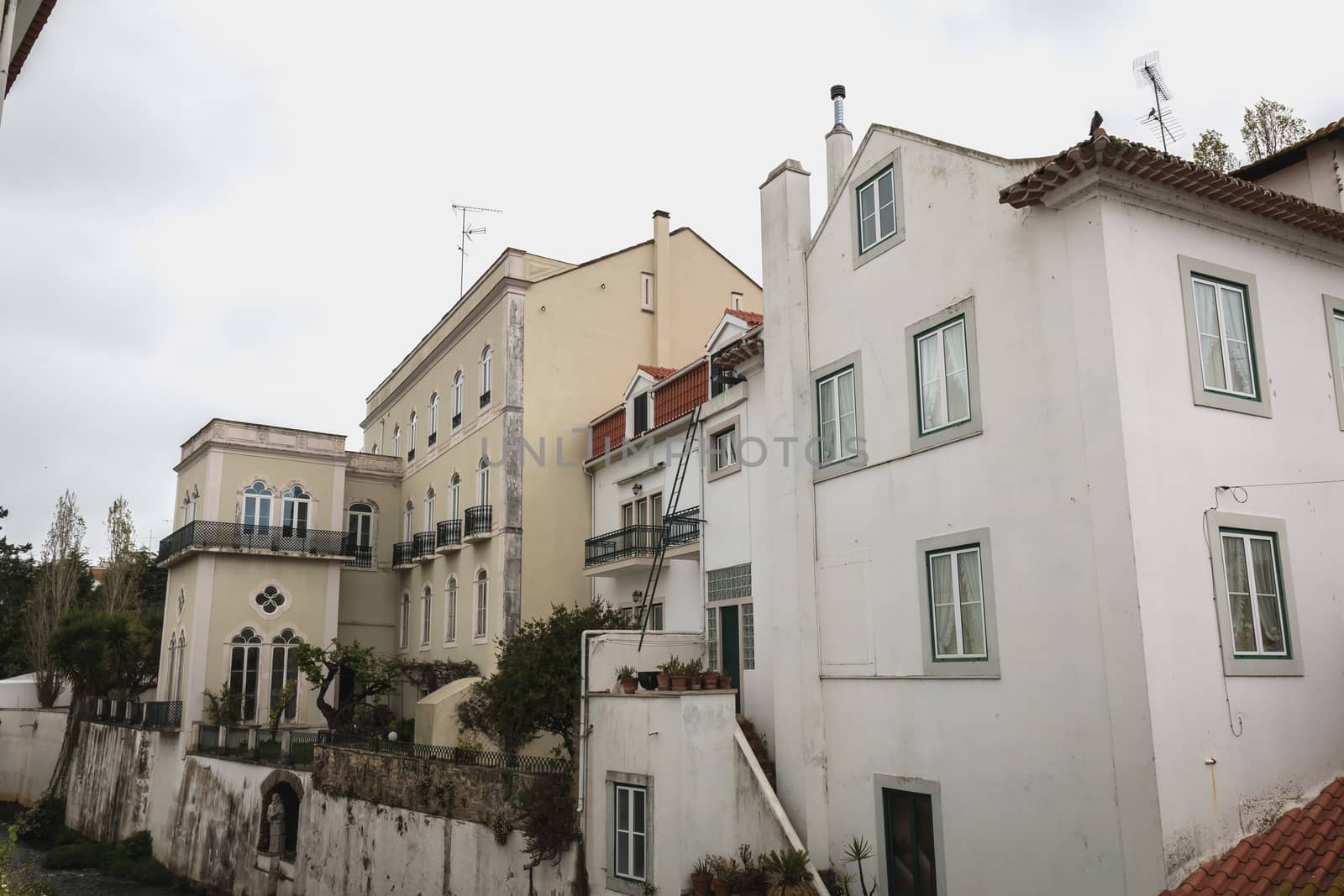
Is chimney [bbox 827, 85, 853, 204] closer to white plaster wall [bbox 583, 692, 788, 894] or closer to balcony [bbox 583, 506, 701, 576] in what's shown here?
balcony [bbox 583, 506, 701, 576]

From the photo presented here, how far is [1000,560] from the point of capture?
11594mm

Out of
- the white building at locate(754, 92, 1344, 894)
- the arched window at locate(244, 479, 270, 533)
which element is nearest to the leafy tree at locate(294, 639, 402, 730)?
the arched window at locate(244, 479, 270, 533)

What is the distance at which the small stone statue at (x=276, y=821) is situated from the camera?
2502 centimetres

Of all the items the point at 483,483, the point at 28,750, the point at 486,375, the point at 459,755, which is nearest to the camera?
the point at 459,755

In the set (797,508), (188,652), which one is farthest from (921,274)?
(188,652)

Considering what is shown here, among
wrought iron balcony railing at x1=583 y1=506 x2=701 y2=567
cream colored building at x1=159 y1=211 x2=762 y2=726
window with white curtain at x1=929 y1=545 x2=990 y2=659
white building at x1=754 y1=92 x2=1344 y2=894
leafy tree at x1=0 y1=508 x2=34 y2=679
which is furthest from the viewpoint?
leafy tree at x1=0 y1=508 x2=34 y2=679

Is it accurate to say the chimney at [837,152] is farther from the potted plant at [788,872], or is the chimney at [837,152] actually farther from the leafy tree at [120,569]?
the leafy tree at [120,569]

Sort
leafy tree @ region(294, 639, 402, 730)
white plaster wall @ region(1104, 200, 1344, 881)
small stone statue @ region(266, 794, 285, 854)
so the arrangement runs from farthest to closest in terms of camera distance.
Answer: leafy tree @ region(294, 639, 402, 730), small stone statue @ region(266, 794, 285, 854), white plaster wall @ region(1104, 200, 1344, 881)

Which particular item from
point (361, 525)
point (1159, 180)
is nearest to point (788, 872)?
point (1159, 180)

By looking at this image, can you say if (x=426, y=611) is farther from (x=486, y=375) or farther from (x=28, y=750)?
(x=28, y=750)

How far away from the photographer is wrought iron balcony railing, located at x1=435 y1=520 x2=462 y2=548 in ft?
97.7

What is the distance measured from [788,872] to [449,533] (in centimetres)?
1943

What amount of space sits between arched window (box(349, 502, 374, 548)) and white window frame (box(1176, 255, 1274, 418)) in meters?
29.7

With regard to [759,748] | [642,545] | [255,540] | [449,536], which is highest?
[255,540]
